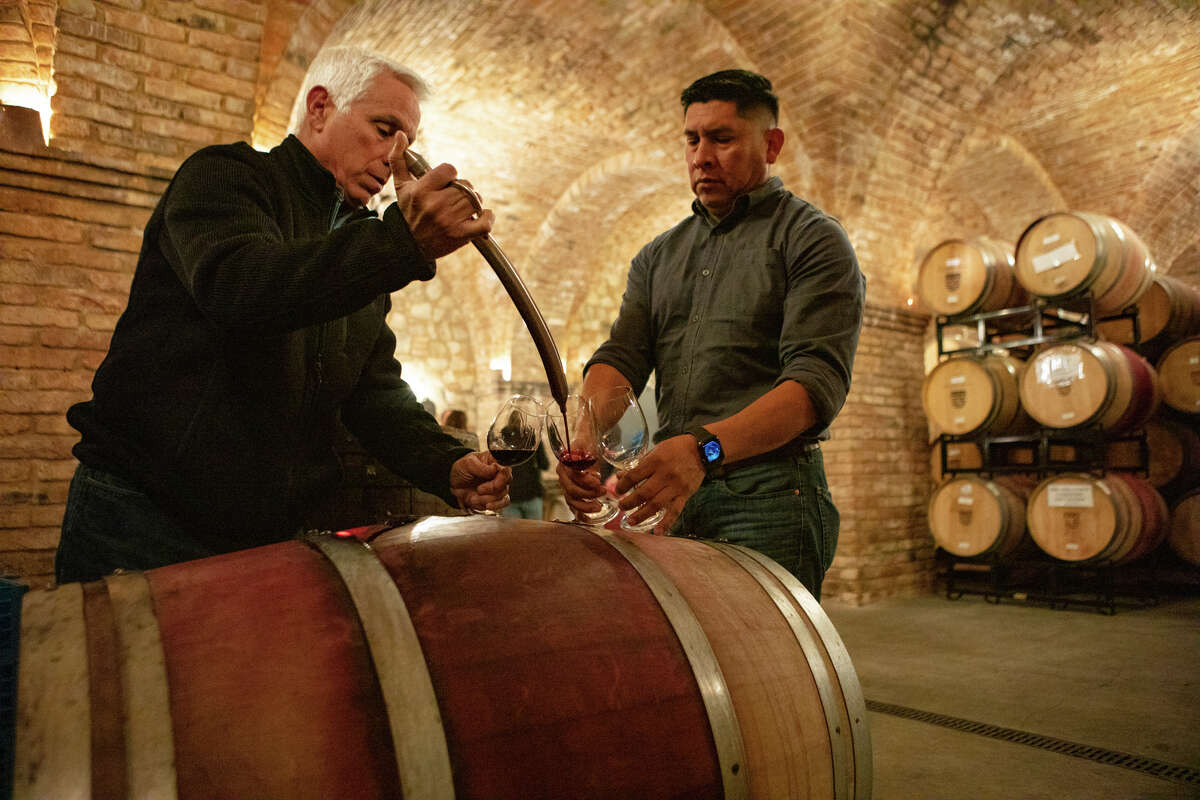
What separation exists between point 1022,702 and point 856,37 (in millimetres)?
4920

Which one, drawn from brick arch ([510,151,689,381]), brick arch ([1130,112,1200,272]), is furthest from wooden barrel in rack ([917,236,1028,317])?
brick arch ([1130,112,1200,272])

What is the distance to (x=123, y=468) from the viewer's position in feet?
4.58

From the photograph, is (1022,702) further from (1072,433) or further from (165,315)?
(165,315)

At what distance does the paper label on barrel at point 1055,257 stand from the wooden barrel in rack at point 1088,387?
71cm

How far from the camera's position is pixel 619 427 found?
5.09ft

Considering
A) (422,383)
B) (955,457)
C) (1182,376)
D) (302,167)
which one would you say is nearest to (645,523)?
(302,167)

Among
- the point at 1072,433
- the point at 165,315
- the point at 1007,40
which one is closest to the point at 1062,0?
the point at 1007,40

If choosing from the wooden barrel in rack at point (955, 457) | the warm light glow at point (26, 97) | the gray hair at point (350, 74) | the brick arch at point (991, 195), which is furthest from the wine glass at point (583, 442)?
the brick arch at point (991, 195)

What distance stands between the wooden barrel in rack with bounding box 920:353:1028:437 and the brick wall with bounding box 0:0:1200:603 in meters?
0.44

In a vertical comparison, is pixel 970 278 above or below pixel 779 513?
above

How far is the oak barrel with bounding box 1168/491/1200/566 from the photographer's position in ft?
21.4

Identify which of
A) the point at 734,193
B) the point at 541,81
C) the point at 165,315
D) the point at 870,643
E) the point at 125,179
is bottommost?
the point at 870,643

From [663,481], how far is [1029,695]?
336cm

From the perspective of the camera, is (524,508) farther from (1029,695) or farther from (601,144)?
(601,144)
